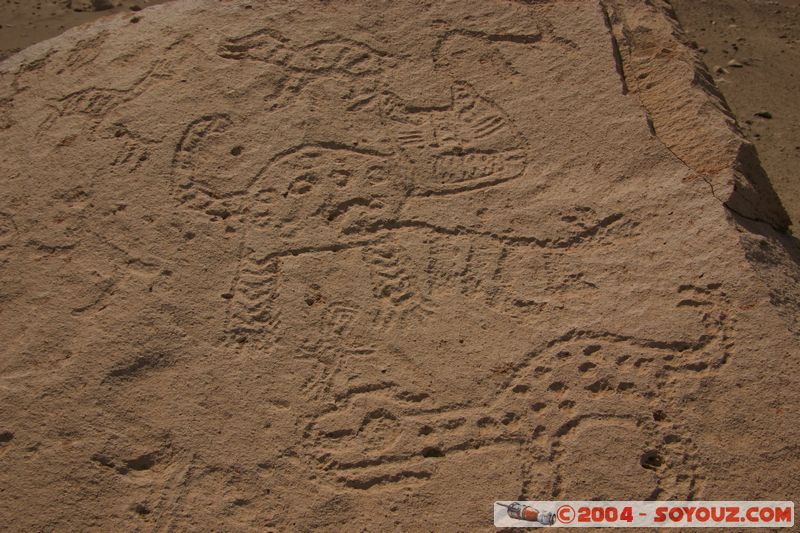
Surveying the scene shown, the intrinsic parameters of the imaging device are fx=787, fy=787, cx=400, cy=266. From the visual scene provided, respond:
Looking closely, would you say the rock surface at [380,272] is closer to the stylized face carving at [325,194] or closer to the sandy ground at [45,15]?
the stylized face carving at [325,194]

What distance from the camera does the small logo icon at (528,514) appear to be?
80.3 inches

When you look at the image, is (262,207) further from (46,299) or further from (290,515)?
(290,515)

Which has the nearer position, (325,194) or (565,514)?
(565,514)

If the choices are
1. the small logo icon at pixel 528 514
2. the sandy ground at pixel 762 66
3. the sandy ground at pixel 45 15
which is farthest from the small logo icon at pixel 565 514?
the sandy ground at pixel 45 15

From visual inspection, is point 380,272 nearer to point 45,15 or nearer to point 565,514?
point 565,514

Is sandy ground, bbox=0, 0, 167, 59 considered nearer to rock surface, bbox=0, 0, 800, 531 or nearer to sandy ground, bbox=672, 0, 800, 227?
rock surface, bbox=0, 0, 800, 531

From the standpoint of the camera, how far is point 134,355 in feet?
7.68

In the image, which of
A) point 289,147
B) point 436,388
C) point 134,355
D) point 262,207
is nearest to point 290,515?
point 436,388

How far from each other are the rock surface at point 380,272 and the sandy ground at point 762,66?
111 cm

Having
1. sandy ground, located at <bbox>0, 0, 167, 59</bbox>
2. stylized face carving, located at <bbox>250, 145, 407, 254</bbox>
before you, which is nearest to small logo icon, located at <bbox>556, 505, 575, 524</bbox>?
stylized face carving, located at <bbox>250, 145, 407, 254</bbox>

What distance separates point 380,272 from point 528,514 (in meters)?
0.86

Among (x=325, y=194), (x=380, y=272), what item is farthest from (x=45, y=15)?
(x=380, y=272)

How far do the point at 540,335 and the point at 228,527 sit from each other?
3.35 ft

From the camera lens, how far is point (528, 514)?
2041 mm
